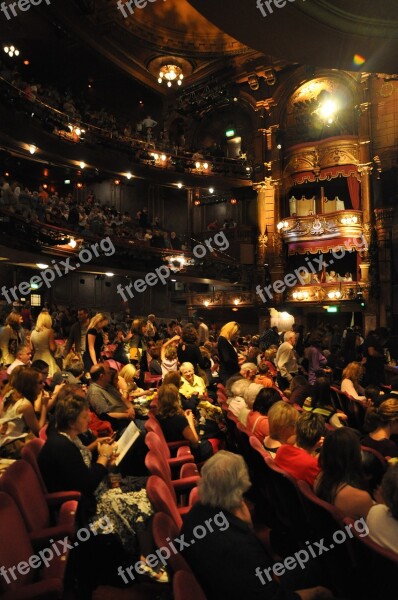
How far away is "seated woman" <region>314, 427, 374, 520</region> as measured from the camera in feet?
7.96

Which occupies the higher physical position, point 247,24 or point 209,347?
point 247,24

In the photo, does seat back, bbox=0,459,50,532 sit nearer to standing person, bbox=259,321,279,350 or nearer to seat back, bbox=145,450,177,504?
seat back, bbox=145,450,177,504

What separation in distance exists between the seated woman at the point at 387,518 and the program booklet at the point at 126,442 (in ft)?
6.01

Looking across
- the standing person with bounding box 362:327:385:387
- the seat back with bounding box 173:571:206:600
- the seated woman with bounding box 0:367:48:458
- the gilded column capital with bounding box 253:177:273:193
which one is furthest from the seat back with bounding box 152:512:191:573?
the gilded column capital with bounding box 253:177:273:193

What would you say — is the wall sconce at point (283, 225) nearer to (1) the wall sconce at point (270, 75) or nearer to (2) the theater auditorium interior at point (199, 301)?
(2) the theater auditorium interior at point (199, 301)

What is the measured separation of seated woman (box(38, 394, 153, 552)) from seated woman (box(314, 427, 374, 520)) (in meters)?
1.03

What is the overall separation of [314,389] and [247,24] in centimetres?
382

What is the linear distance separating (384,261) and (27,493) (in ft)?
53.7

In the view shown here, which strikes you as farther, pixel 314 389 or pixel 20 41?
pixel 20 41

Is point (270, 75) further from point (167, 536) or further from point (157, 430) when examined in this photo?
point (167, 536)

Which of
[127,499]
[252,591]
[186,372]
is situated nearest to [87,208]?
[186,372]

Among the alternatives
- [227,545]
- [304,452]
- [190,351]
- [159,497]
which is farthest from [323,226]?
[227,545]

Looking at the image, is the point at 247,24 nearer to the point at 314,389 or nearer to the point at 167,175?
the point at 314,389

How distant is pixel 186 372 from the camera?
5840 millimetres
